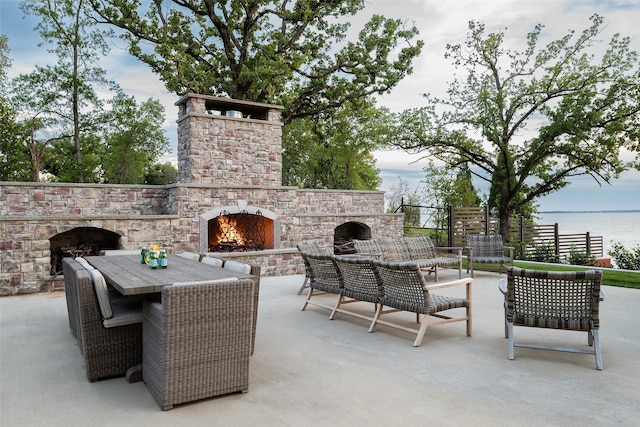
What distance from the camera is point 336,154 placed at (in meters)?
19.5

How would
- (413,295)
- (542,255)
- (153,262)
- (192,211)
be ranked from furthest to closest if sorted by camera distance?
(542,255) → (192,211) → (413,295) → (153,262)

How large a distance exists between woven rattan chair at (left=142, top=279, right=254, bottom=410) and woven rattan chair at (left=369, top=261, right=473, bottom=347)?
1.75 meters

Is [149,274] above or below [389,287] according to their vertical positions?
above

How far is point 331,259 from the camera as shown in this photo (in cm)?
513

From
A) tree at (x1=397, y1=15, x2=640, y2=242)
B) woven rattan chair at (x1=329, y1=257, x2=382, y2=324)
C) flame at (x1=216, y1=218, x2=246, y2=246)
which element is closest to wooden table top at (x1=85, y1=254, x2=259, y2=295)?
woven rattan chair at (x1=329, y1=257, x2=382, y2=324)

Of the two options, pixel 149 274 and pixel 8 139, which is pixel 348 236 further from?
pixel 8 139

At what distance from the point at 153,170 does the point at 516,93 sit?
16.5 metres

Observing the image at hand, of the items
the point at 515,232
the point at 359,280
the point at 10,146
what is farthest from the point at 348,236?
the point at 10,146

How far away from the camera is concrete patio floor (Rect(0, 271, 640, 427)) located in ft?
8.57

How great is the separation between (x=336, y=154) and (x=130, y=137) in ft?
29.2

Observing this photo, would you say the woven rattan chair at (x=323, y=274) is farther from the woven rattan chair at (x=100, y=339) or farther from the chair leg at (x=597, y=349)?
the chair leg at (x=597, y=349)

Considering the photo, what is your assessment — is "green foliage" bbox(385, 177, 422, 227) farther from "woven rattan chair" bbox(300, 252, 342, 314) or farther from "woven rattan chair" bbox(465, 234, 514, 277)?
"woven rattan chair" bbox(300, 252, 342, 314)

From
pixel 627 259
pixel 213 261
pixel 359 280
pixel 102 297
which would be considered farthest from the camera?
pixel 627 259

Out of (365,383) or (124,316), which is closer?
(365,383)
